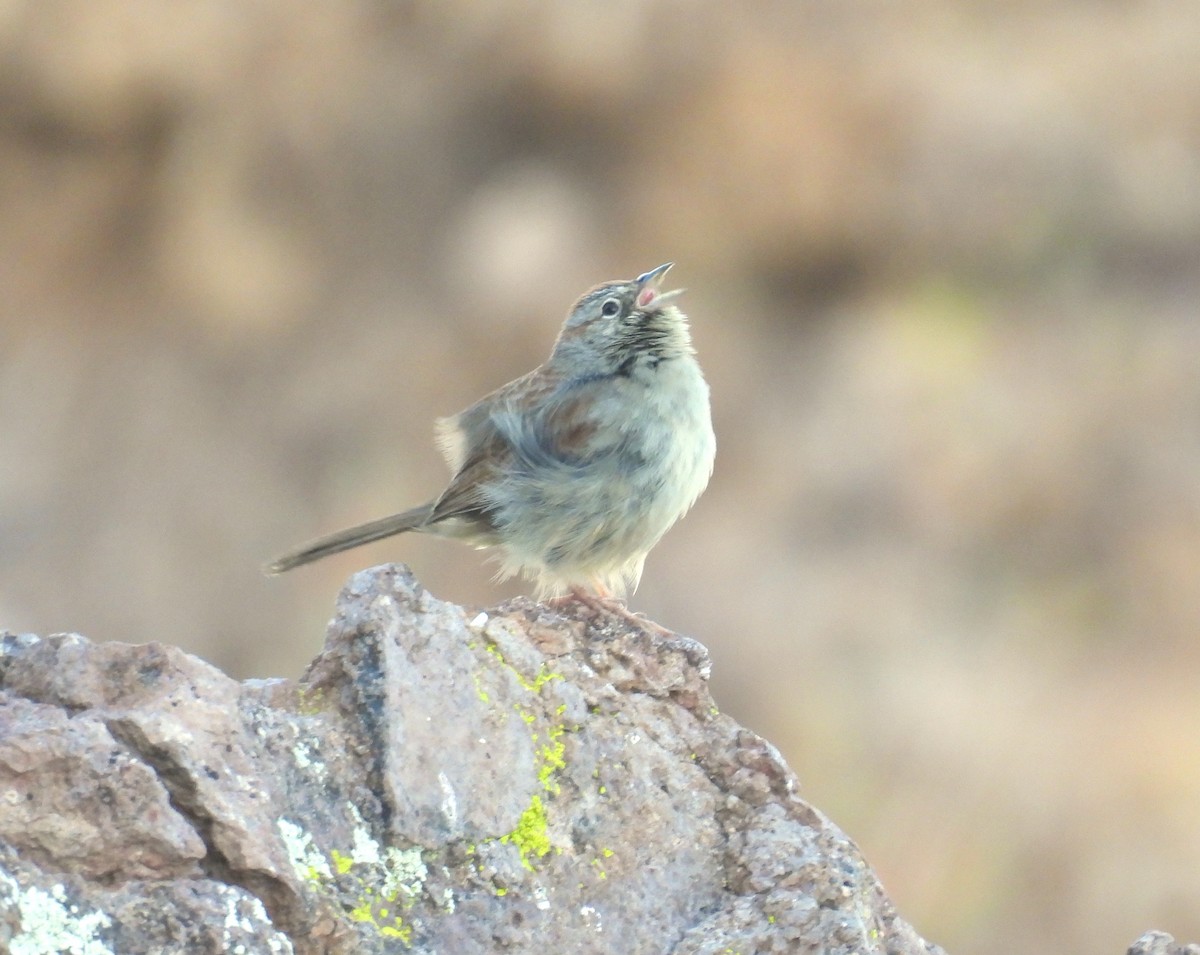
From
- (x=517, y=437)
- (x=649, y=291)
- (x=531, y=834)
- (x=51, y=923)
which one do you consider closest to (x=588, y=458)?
(x=517, y=437)

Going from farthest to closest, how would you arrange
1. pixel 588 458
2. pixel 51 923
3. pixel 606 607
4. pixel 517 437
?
pixel 517 437 → pixel 588 458 → pixel 606 607 → pixel 51 923

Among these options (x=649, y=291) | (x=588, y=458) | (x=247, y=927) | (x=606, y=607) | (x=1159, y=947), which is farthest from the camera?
(x=649, y=291)

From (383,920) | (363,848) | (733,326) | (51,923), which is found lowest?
(51,923)

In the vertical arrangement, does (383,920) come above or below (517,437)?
below

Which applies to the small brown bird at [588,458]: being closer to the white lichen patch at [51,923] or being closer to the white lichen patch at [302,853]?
the white lichen patch at [302,853]

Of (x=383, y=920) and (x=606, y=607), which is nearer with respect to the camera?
(x=383, y=920)

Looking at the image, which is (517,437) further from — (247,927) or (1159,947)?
(247,927)

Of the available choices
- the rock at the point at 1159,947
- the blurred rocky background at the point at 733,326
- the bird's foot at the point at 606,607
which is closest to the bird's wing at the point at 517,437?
the bird's foot at the point at 606,607

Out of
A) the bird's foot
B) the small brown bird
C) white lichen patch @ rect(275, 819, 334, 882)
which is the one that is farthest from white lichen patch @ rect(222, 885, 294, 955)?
the small brown bird
